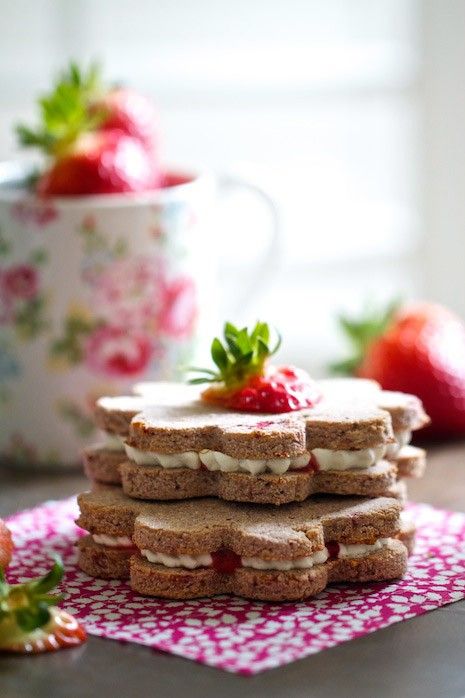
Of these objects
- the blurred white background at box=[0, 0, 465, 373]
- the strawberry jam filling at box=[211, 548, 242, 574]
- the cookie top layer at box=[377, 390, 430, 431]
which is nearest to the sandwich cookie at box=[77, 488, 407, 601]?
the strawberry jam filling at box=[211, 548, 242, 574]

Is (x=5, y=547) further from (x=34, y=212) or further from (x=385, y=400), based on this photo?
(x=34, y=212)

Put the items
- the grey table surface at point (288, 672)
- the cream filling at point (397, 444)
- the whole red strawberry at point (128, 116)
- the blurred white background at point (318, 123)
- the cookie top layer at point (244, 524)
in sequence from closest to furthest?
the grey table surface at point (288, 672)
the cookie top layer at point (244, 524)
the cream filling at point (397, 444)
the whole red strawberry at point (128, 116)
the blurred white background at point (318, 123)

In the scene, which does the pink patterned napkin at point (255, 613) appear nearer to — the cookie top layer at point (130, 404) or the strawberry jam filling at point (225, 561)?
the strawberry jam filling at point (225, 561)

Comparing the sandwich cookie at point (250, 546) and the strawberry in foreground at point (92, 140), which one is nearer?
the sandwich cookie at point (250, 546)

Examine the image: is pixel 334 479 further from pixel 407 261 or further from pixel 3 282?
pixel 407 261

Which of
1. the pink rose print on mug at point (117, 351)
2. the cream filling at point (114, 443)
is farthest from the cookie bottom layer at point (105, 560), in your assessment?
the pink rose print on mug at point (117, 351)

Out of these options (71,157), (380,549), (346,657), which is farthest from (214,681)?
(71,157)

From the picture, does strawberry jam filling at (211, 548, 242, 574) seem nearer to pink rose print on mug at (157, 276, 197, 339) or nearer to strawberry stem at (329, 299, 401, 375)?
pink rose print on mug at (157, 276, 197, 339)
